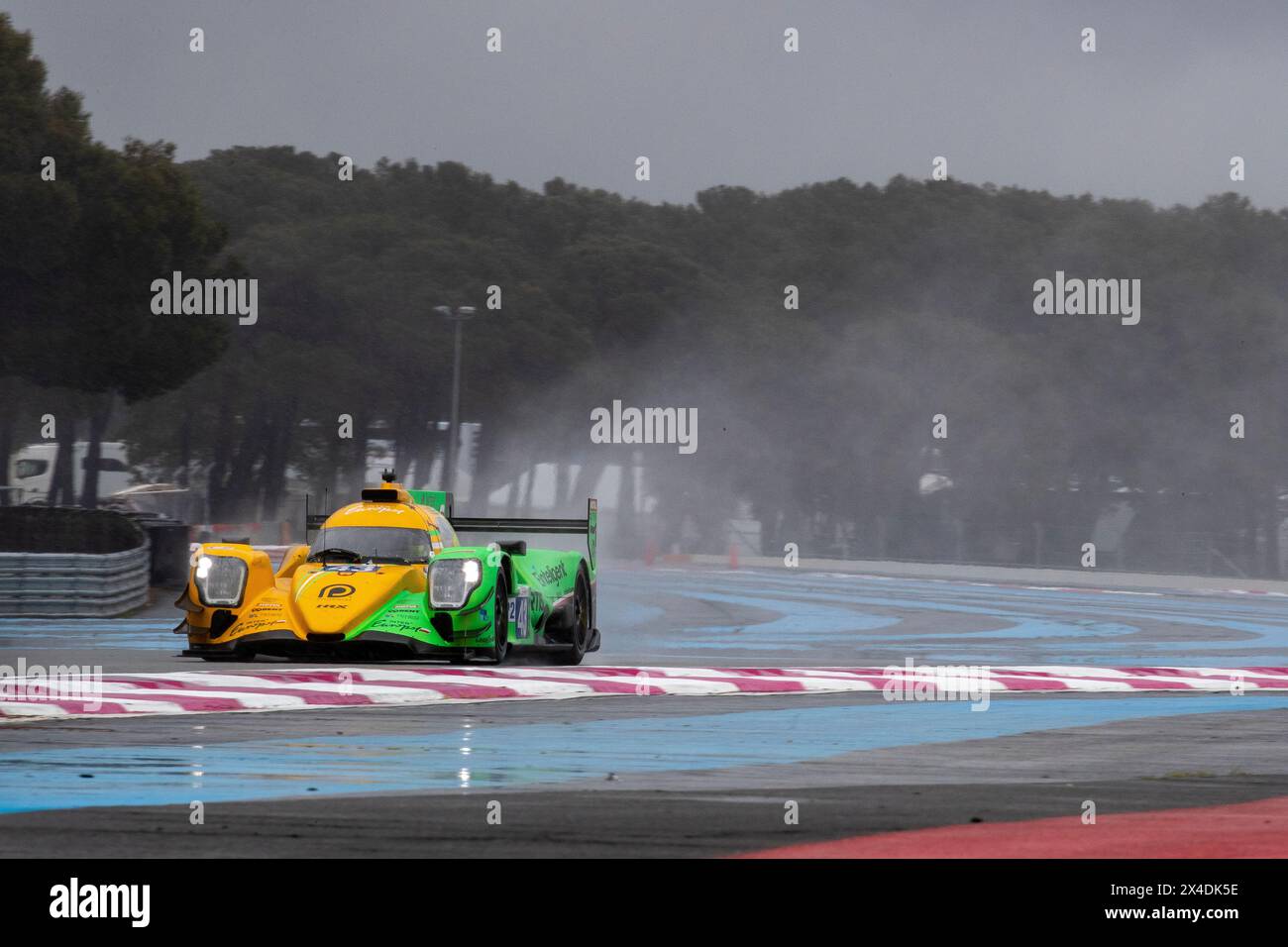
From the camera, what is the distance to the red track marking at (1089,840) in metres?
5.68

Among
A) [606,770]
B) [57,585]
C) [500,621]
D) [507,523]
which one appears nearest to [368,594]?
[500,621]

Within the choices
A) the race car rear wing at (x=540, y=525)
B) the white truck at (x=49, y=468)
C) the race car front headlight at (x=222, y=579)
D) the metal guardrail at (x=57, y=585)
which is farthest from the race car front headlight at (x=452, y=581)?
the white truck at (x=49, y=468)

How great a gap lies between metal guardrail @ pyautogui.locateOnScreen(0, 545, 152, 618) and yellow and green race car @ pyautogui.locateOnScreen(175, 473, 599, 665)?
27.7 ft

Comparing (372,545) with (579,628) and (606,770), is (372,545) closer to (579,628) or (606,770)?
(579,628)

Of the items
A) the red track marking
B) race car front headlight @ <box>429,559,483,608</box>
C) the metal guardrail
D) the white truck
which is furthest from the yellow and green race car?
the white truck

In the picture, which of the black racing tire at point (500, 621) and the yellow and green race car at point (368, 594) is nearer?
the yellow and green race car at point (368, 594)

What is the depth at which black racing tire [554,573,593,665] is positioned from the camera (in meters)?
14.0

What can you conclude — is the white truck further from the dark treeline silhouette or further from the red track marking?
the red track marking

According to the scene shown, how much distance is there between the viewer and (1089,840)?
5961mm

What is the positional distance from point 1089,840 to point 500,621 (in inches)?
293

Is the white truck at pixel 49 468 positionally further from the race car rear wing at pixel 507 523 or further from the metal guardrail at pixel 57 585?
the race car rear wing at pixel 507 523

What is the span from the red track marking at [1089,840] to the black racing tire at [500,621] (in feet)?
22.2
